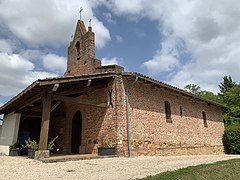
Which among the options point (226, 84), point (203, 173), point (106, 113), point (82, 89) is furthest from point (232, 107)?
point (203, 173)

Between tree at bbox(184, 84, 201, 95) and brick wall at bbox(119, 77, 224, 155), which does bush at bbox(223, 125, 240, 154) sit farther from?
tree at bbox(184, 84, 201, 95)

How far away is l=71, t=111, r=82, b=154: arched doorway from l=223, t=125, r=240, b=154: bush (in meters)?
11.9

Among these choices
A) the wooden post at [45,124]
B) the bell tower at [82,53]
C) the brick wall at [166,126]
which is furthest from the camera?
the bell tower at [82,53]

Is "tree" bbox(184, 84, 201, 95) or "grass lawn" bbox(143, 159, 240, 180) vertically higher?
"tree" bbox(184, 84, 201, 95)

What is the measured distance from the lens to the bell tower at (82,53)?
45.7ft

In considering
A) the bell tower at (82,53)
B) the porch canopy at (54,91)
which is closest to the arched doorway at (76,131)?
the porch canopy at (54,91)

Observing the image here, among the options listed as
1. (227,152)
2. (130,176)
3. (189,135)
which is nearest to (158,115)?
(189,135)

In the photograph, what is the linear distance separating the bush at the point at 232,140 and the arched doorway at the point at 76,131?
1194 cm

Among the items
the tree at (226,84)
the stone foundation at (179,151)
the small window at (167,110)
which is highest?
the tree at (226,84)

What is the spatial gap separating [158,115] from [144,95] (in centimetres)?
146

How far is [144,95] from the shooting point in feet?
36.9

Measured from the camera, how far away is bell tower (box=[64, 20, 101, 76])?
1394cm

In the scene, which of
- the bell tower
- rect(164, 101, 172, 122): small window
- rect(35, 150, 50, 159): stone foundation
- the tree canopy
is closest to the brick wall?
rect(164, 101, 172, 122): small window

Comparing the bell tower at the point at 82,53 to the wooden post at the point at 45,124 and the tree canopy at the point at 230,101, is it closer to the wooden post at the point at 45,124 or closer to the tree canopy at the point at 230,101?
the wooden post at the point at 45,124
